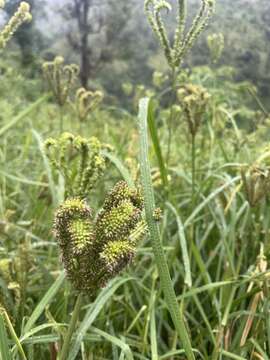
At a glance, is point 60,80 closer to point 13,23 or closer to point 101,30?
point 13,23

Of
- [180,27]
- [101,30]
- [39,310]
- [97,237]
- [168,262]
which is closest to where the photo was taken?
[97,237]

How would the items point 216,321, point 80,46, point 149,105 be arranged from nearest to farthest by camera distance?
point 149,105, point 216,321, point 80,46

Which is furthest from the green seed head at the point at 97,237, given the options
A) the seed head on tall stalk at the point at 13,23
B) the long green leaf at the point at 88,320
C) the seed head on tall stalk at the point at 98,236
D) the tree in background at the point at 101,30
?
the tree in background at the point at 101,30

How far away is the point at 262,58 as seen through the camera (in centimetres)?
980

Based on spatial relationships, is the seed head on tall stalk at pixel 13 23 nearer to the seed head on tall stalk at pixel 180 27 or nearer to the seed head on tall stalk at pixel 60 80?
the seed head on tall stalk at pixel 180 27

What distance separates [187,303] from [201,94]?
2.03ft

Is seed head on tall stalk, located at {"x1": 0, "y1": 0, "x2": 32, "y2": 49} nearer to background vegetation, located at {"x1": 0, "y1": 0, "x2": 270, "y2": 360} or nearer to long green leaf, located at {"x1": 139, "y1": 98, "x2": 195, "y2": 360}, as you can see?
background vegetation, located at {"x1": 0, "y1": 0, "x2": 270, "y2": 360}

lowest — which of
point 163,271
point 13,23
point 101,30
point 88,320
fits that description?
point 88,320

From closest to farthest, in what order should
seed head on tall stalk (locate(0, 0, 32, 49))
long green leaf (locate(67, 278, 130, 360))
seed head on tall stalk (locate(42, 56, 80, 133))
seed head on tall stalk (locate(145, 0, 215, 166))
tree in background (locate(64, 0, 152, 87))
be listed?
long green leaf (locate(67, 278, 130, 360)) → seed head on tall stalk (locate(0, 0, 32, 49)) → seed head on tall stalk (locate(145, 0, 215, 166)) → seed head on tall stalk (locate(42, 56, 80, 133)) → tree in background (locate(64, 0, 152, 87))

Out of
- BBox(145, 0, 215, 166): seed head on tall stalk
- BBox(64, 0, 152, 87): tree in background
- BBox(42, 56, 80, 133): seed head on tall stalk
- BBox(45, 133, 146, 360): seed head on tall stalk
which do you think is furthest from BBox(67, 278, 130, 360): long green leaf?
BBox(64, 0, 152, 87): tree in background

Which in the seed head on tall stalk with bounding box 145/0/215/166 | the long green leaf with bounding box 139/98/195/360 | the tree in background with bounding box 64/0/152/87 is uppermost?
the tree in background with bounding box 64/0/152/87

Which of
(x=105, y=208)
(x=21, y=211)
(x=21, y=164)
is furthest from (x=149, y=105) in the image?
(x=21, y=164)

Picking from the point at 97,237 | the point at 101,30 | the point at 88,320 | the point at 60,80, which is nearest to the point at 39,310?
the point at 88,320

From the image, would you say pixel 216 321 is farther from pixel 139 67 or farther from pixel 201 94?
pixel 139 67
